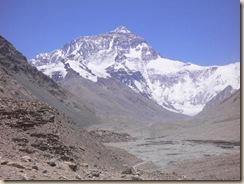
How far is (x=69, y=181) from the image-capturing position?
33.3 feet

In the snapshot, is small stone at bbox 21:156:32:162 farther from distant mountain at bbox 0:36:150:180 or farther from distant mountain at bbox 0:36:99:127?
distant mountain at bbox 0:36:99:127

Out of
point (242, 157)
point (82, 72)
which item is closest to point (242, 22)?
point (242, 157)

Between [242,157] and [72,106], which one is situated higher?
[72,106]

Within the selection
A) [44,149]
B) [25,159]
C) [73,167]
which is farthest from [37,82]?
[73,167]

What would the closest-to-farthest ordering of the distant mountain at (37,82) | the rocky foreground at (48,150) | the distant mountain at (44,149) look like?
the distant mountain at (44,149)
the rocky foreground at (48,150)
the distant mountain at (37,82)

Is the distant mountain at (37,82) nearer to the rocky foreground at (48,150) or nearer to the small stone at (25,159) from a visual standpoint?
the rocky foreground at (48,150)

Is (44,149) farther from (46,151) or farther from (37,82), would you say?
(37,82)

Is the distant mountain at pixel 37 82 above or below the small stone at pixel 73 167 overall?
above

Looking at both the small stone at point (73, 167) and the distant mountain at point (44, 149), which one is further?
the small stone at point (73, 167)

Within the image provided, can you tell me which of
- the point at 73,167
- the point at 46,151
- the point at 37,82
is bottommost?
the point at 73,167

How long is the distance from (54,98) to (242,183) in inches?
2503

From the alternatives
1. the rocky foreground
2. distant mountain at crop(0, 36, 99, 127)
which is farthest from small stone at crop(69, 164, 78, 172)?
distant mountain at crop(0, 36, 99, 127)

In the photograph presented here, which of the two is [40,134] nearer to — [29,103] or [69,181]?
[29,103]

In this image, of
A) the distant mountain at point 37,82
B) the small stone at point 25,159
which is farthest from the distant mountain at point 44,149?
the distant mountain at point 37,82
